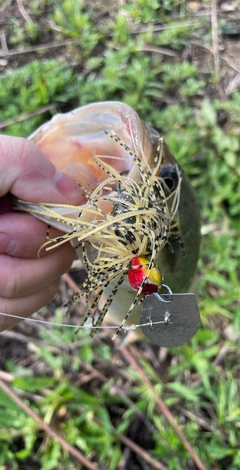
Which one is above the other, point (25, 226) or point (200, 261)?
point (25, 226)

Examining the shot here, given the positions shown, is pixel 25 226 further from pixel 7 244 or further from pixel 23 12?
pixel 23 12

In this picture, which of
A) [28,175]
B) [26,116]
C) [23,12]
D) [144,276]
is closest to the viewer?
[144,276]

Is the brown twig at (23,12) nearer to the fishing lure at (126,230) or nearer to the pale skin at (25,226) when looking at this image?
the pale skin at (25,226)

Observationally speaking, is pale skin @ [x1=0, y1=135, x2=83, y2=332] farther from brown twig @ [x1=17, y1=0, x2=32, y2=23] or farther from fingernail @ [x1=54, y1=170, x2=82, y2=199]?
brown twig @ [x1=17, y1=0, x2=32, y2=23]

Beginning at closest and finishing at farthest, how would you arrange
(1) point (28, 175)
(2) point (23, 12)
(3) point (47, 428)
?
(1) point (28, 175)
(3) point (47, 428)
(2) point (23, 12)

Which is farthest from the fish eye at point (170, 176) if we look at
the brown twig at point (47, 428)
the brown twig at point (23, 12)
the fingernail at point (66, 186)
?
the brown twig at point (23, 12)

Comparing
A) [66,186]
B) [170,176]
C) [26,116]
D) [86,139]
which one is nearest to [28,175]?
[66,186]

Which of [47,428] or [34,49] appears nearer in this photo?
[47,428]
